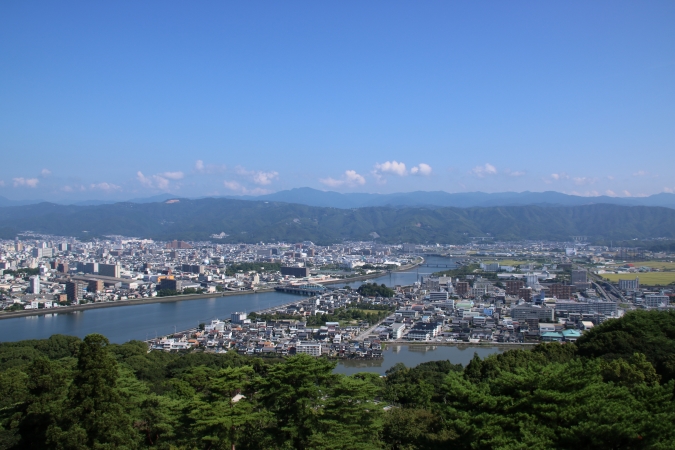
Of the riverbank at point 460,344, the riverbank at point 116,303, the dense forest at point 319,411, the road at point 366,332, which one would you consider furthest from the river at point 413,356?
the riverbank at point 116,303

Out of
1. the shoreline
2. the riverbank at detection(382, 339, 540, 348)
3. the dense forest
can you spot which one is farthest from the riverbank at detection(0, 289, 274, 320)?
the dense forest

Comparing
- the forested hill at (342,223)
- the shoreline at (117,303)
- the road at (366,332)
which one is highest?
the forested hill at (342,223)

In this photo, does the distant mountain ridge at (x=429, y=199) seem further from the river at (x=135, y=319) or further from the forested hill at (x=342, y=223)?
the river at (x=135, y=319)

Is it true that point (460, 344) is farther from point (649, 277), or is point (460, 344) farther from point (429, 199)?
point (429, 199)

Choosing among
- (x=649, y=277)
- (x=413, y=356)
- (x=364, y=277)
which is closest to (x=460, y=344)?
(x=413, y=356)

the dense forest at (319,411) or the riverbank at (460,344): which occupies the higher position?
the dense forest at (319,411)

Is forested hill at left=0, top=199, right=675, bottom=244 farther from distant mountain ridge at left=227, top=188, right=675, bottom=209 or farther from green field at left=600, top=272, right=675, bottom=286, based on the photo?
distant mountain ridge at left=227, top=188, right=675, bottom=209

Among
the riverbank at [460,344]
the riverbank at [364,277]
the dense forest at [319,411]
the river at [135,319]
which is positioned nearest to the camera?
the dense forest at [319,411]
